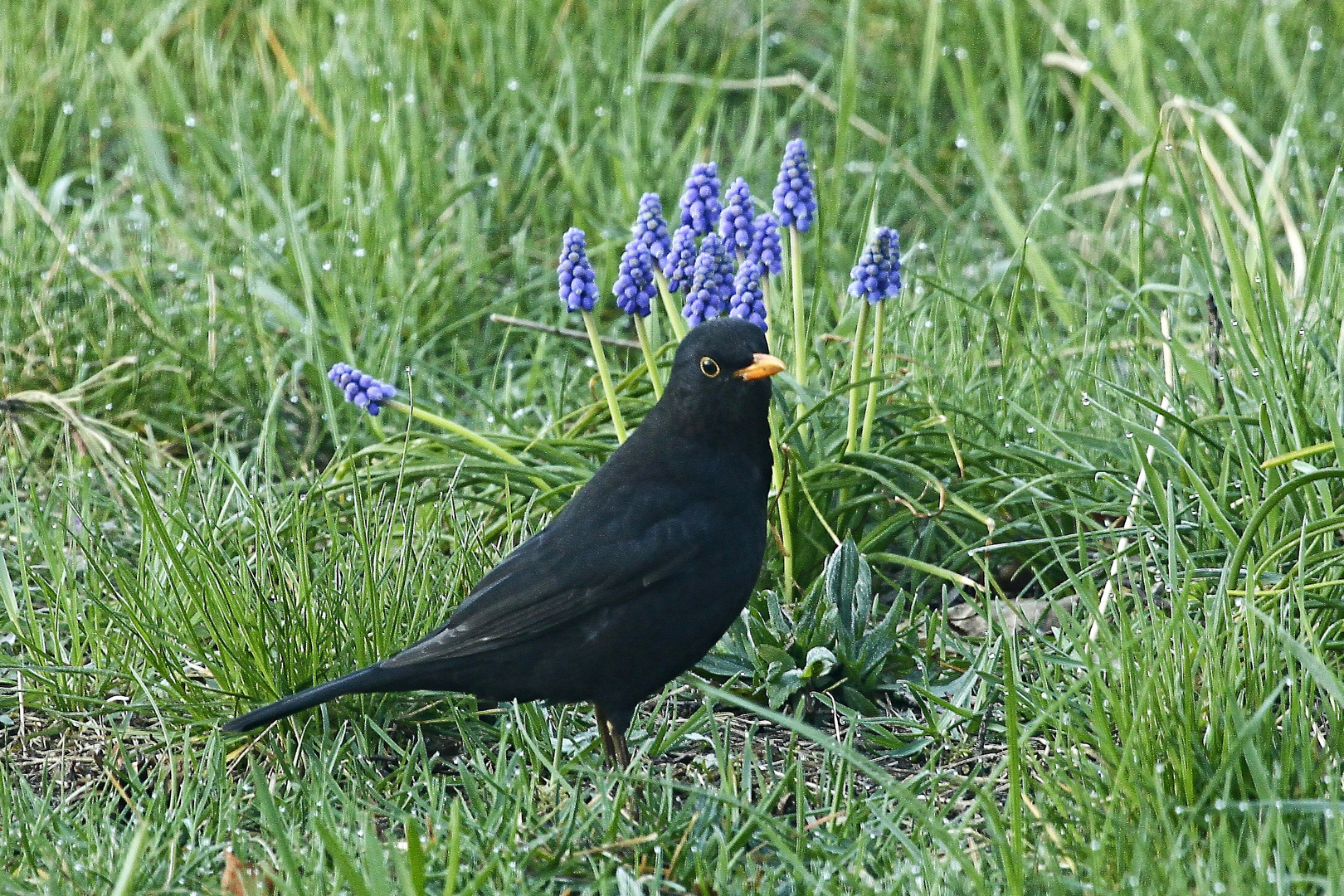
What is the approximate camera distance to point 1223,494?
10.3 ft

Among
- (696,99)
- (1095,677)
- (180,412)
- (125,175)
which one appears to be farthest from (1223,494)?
(125,175)

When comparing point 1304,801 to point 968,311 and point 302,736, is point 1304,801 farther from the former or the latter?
point 968,311

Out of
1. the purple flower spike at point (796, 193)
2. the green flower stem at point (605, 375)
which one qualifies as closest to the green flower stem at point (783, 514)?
the green flower stem at point (605, 375)

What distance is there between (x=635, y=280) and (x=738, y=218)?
0.27 metres

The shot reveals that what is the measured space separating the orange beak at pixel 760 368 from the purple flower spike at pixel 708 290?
1.55ft

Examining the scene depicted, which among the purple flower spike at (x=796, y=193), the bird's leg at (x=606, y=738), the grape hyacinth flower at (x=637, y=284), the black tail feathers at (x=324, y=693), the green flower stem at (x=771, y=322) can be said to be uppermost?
the purple flower spike at (x=796, y=193)

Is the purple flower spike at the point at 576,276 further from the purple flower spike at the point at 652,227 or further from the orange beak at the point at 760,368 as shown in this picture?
the orange beak at the point at 760,368

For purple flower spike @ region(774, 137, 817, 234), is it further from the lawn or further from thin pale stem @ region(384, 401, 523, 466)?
thin pale stem @ region(384, 401, 523, 466)

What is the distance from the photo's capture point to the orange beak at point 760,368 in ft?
9.32

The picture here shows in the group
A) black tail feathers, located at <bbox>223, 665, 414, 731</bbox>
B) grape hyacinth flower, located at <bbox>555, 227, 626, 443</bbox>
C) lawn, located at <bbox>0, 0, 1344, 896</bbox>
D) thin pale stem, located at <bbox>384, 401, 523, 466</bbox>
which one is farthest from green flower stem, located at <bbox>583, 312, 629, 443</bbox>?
black tail feathers, located at <bbox>223, 665, 414, 731</bbox>

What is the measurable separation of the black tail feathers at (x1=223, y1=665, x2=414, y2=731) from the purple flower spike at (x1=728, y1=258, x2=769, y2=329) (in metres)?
1.13

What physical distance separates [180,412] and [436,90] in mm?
1884

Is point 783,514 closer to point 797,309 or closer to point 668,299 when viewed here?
point 797,309

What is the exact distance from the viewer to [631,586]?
283cm
